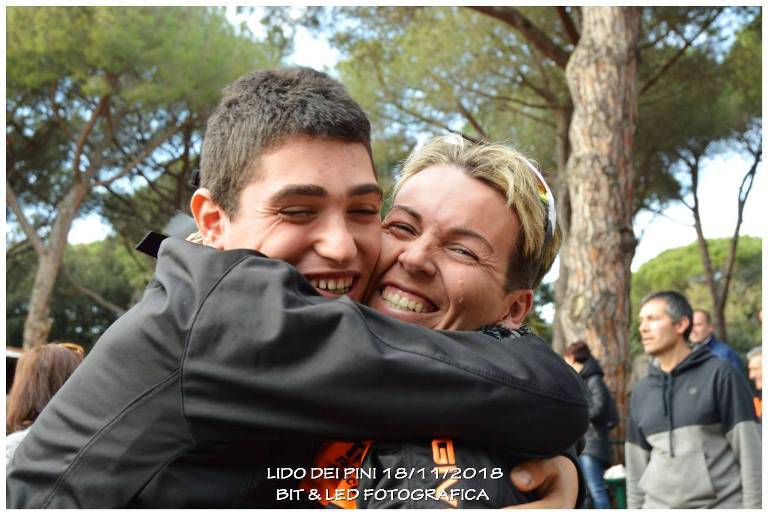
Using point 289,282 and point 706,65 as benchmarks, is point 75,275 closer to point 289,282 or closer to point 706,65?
point 706,65

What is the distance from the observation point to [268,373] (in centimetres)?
158

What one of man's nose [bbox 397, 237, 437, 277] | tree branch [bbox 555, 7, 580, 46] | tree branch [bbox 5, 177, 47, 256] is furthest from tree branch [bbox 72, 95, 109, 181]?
man's nose [bbox 397, 237, 437, 277]

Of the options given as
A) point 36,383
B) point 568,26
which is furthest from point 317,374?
point 568,26

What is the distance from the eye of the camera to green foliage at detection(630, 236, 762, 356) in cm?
2847

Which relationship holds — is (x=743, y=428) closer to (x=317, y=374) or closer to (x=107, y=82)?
(x=317, y=374)

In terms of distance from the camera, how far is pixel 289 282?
1651 millimetres

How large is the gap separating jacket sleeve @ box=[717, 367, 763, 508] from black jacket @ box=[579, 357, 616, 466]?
6.21 ft

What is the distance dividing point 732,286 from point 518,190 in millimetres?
30639

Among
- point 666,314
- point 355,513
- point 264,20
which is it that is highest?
point 264,20

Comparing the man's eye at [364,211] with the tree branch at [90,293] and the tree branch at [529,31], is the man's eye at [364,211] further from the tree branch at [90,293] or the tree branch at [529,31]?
the tree branch at [90,293]

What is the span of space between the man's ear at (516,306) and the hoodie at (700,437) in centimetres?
416

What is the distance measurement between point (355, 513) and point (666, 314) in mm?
5501

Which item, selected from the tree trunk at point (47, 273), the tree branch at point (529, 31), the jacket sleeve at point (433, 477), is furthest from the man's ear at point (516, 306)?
the tree trunk at point (47, 273)

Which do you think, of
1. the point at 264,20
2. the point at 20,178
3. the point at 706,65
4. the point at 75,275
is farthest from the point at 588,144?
the point at 75,275
